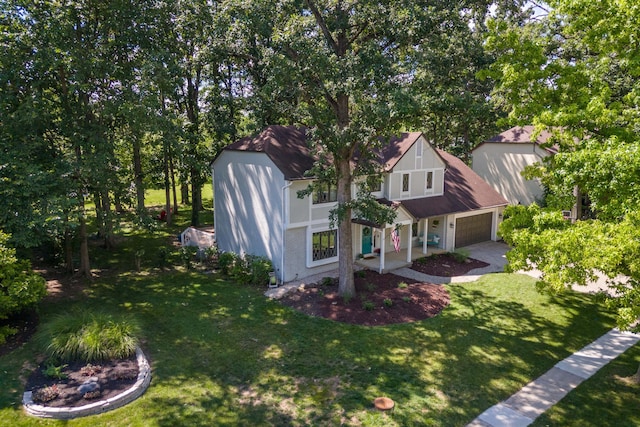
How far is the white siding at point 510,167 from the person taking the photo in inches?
1068

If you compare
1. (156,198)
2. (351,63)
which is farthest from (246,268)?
(156,198)

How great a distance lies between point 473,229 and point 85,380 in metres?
21.3

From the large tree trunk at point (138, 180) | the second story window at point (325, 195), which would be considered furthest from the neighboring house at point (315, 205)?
the large tree trunk at point (138, 180)

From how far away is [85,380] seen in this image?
997cm

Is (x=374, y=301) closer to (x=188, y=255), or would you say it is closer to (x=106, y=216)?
(x=188, y=255)

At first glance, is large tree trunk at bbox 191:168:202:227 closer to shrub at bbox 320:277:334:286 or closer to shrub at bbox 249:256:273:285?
shrub at bbox 249:256:273:285

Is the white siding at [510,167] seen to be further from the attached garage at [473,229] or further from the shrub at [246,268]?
the shrub at [246,268]

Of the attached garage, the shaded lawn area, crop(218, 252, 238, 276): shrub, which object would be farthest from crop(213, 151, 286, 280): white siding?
the attached garage

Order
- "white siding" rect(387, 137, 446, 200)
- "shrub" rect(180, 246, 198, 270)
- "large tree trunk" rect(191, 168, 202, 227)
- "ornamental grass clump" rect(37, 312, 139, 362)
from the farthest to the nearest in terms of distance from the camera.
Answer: "large tree trunk" rect(191, 168, 202, 227)
"white siding" rect(387, 137, 446, 200)
"shrub" rect(180, 246, 198, 270)
"ornamental grass clump" rect(37, 312, 139, 362)

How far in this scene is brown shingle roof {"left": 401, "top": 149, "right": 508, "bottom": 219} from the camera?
72.1ft

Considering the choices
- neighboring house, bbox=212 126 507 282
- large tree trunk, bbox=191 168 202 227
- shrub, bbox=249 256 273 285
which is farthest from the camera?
large tree trunk, bbox=191 168 202 227

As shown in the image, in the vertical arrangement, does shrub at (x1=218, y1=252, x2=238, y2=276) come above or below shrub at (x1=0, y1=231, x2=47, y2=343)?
below

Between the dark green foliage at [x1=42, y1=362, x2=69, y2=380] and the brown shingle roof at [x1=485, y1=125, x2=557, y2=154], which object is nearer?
the dark green foliage at [x1=42, y1=362, x2=69, y2=380]

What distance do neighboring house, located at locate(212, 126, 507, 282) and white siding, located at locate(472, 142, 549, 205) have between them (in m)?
2.97
